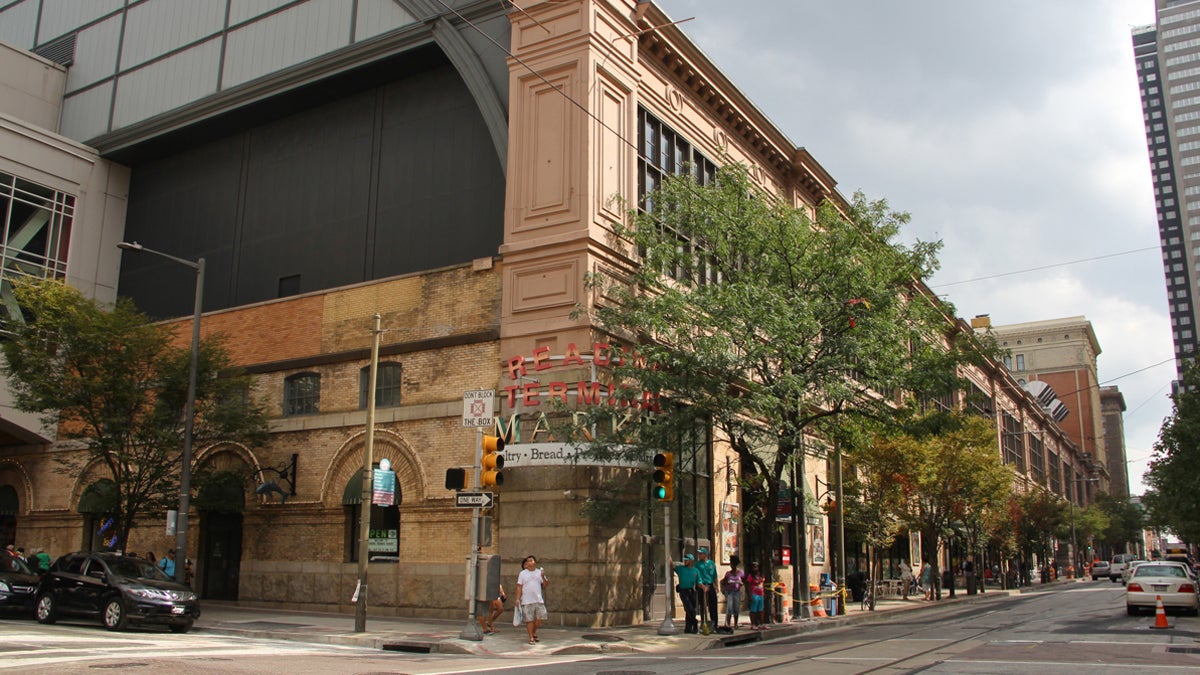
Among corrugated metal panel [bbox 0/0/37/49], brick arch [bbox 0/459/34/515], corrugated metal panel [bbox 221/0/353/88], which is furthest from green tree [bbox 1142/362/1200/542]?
corrugated metal panel [bbox 0/0/37/49]

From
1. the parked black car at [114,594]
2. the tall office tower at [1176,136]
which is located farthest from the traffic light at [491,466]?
the tall office tower at [1176,136]

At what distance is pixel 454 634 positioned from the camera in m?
19.6

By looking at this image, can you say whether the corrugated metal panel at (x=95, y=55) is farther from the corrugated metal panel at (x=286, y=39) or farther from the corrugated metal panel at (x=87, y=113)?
the corrugated metal panel at (x=286, y=39)

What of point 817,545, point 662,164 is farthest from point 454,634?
point 817,545

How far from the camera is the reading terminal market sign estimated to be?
70.5ft

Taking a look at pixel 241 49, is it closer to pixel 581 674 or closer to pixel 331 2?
pixel 331 2

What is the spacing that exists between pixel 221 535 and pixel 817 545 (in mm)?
20669

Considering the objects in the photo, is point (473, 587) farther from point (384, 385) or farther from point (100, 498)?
point (100, 498)

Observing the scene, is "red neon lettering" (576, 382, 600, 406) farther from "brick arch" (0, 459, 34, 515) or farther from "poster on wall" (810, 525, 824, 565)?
"brick arch" (0, 459, 34, 515)

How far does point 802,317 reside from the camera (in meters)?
20.8

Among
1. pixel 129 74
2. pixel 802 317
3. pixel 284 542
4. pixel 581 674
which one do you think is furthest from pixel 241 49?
pixel 581 674

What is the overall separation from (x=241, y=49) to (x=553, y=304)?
58.8ft

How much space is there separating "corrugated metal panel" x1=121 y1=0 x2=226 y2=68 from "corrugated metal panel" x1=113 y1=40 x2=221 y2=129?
51cm

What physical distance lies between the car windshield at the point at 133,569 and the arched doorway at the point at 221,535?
21.5ft
